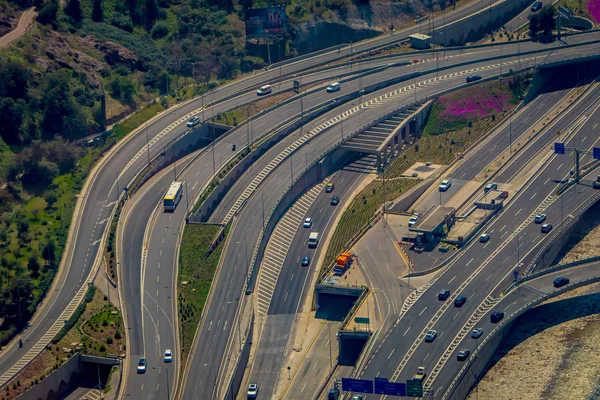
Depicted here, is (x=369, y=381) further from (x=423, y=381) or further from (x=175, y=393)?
(x=175, y=393)

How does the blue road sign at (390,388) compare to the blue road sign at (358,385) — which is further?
the blue road sign at (358,385)

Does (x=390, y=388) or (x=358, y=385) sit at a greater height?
(x=358, y=385)

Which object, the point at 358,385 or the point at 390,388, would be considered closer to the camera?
the point at 390,388

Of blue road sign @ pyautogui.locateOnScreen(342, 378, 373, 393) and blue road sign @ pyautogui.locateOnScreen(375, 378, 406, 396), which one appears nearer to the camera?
blue road sign @ pyautogui.locateOnScreen(375, 378, 406, 396)
